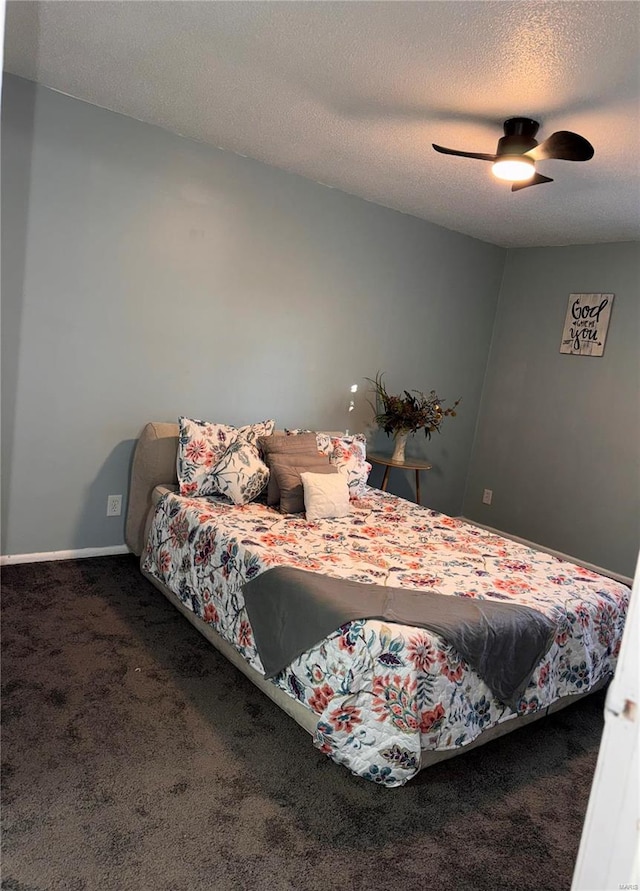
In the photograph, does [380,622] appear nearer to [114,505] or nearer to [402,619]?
A: [402,619]

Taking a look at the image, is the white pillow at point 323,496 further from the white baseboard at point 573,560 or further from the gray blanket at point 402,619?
the white baseboard at point 573,560

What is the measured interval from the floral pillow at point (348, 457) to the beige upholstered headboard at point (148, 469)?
68 cm

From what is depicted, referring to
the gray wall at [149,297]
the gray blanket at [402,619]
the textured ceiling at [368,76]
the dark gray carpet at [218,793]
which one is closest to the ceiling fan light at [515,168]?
the textured ceiling at [368,76]

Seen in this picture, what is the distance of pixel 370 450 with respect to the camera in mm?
4820

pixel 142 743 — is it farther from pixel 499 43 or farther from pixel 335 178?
pixel 335 178

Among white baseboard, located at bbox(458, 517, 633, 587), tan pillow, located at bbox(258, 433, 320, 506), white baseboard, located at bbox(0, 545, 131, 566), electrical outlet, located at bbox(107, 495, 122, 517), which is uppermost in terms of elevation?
tan pillow, located at bbox(258, 433, 320, 506)

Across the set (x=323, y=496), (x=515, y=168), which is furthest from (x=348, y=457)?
(x=515, y=168)

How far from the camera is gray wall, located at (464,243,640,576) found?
4.54 meters

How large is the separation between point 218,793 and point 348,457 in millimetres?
2206

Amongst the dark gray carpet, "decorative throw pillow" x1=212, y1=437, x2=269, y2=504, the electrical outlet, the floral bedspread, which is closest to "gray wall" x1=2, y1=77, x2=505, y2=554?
the electrical outlet

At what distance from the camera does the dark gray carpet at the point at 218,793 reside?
1745 millimetres

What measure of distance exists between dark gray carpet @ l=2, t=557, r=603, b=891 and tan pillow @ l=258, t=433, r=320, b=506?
95 centimetres

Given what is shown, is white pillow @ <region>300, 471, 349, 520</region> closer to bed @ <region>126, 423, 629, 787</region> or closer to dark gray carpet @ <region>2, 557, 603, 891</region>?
bed @ <region>126, 423, 629, 787</region>

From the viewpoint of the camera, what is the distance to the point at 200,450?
3.50 meters
